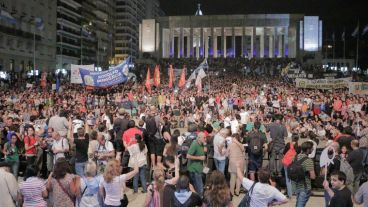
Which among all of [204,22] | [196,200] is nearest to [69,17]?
[204,22]

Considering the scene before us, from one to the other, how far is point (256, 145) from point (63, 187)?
539 cm

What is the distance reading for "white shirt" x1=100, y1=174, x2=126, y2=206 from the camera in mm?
7484

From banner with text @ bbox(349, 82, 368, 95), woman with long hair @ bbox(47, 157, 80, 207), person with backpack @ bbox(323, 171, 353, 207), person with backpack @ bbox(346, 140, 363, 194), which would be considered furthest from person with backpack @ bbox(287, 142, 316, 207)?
banner with text @ bbox(349, 82, 368, 95)

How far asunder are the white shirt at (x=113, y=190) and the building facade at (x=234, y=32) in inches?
3802

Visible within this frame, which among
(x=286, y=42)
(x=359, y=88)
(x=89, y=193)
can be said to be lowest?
(x=89, y=193)

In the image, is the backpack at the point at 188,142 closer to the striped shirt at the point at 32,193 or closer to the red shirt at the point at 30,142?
the red shirt at the point at 30,142

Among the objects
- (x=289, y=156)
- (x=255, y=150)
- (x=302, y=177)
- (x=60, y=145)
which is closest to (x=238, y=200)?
(x=255, y=150)

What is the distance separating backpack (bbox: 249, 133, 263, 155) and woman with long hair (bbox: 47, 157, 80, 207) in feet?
17.0

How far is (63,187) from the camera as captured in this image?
293 inches

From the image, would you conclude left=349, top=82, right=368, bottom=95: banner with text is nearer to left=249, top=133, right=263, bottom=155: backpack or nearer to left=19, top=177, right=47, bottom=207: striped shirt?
left=249, top=133, right=263, bottom=155: backpack

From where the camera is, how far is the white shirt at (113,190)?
7.48 m

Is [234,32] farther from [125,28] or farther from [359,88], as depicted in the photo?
[359,88]

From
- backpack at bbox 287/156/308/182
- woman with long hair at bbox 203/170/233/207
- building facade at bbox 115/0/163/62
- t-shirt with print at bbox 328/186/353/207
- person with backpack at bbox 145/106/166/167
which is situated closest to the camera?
woman with long hair at bbox 203/170/233/207

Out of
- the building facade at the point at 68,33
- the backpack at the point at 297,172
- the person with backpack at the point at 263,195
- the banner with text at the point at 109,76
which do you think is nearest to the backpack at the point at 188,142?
the backpack at the point at 297,172
